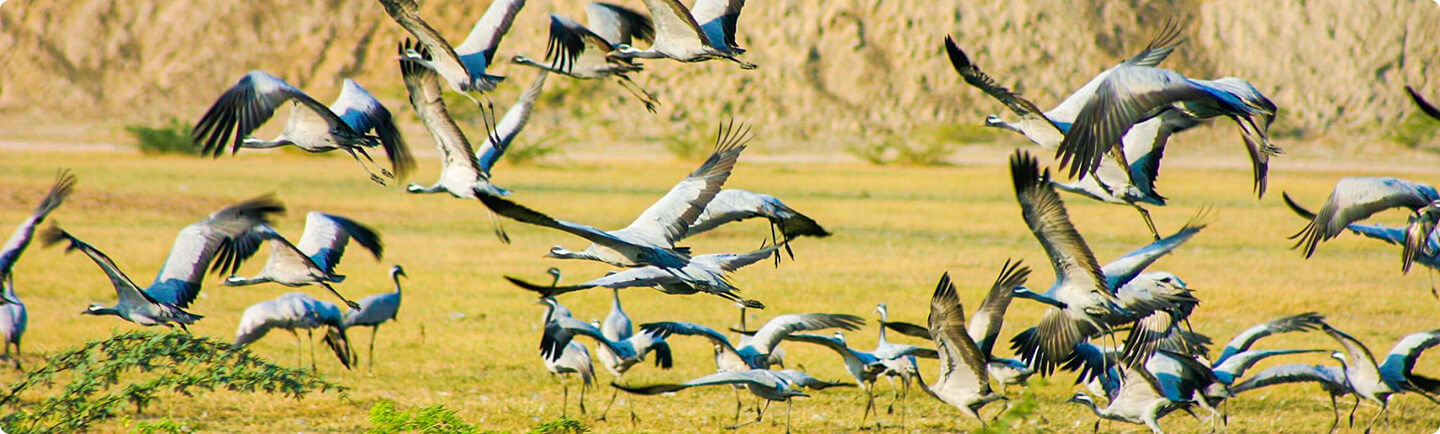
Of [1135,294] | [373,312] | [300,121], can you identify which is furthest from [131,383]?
[1135,294]

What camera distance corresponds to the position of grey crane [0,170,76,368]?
7.27 meters

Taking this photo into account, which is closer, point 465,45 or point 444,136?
point 444,136

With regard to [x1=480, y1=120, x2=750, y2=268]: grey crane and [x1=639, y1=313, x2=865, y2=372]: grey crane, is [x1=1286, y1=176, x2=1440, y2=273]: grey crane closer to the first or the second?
[x1=639, y1=313, x2=865, y2=372]: grey crane

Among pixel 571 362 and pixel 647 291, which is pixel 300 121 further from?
pixel 647 291

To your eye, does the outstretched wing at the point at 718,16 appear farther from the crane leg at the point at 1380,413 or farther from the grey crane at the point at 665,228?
the crane leg at the point at 1380,413

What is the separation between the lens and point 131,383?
8898 mm

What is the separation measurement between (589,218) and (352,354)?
486 inches

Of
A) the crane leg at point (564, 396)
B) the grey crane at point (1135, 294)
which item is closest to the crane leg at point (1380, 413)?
the grey crane at point (1135, 294)

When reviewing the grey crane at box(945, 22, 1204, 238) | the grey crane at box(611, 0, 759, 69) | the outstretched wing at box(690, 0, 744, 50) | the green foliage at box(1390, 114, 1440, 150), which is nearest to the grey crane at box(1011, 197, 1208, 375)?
the grey crane at box(945, 22, 1204, 238)

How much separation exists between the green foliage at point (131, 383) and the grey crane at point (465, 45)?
309 centimetres

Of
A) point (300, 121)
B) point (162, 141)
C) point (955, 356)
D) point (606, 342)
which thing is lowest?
point (162, 141)

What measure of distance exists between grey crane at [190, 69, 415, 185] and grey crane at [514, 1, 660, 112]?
90cm

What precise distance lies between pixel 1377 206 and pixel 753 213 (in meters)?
3.60

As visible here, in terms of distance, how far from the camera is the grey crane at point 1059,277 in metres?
6.08
